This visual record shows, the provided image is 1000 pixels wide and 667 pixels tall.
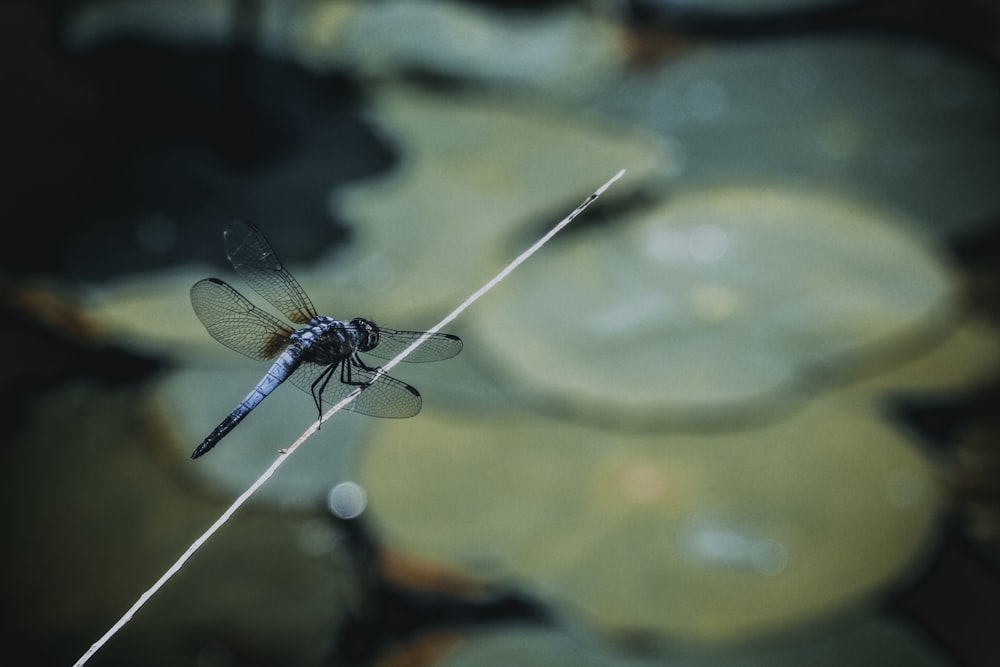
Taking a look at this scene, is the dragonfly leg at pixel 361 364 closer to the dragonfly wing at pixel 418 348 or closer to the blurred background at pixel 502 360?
the dragonfly wing at pixel 418 348

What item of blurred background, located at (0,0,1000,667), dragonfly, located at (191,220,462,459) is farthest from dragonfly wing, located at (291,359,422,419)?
blurred background, located at (0,0,1000,667)

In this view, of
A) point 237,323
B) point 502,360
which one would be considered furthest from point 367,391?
point 502,360

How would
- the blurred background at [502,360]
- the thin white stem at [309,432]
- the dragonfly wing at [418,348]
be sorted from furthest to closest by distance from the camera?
the blurred background at [502,360]
the dragonfly wing at [418,348]
the thin white stem at [309,432]

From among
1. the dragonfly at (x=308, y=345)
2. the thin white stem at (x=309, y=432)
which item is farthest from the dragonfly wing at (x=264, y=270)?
the thin white stem at (x=309, y=432)

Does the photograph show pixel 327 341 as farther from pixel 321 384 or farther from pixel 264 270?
pixel 264 270

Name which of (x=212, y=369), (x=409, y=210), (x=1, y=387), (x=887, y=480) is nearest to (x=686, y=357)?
(x=887, y=480)

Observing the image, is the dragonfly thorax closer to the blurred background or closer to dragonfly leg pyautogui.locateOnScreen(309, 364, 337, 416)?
dragonfly leg pyautogui.locateOnScreen(309, 364, 337, 416)
